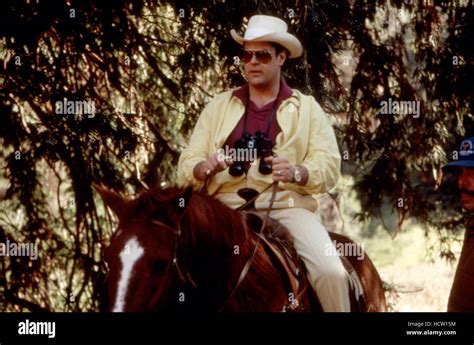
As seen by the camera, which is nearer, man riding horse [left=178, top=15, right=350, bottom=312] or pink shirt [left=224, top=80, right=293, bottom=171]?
man riding horse [left=178, top=15, right=350, bottom=312]

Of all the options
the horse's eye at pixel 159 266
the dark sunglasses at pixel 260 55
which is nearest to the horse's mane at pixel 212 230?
the horse's eye at pixel 159 266

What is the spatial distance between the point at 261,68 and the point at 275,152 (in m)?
0.47

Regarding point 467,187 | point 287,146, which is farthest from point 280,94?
point 467,187

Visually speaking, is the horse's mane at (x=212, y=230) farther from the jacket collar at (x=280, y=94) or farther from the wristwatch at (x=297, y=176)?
the jacket collar at (x=280, y=94)

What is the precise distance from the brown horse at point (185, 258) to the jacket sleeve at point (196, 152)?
1.55 feet

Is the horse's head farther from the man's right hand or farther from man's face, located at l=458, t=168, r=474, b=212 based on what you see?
man's face, located at l=458, t=168, r=474, b=212

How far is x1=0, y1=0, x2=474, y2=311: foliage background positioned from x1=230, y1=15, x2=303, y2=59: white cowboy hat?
574mm

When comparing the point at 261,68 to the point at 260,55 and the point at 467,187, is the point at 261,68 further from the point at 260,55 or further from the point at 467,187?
the point at 467,187

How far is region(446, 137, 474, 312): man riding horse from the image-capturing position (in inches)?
157

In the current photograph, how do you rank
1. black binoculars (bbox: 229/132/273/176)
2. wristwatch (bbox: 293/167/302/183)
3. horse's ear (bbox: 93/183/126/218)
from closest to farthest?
horse's ear (bbox: 93/183/126/218) → wristwatch (bbox: 293/167/302/183) → black binoculars (bbox: 229/132/273/176)

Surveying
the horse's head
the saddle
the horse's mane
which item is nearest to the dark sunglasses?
the saddle

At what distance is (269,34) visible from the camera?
176 inches

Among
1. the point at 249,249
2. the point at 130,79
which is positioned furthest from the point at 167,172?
the point at 249,249

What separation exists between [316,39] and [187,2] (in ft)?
2.96
